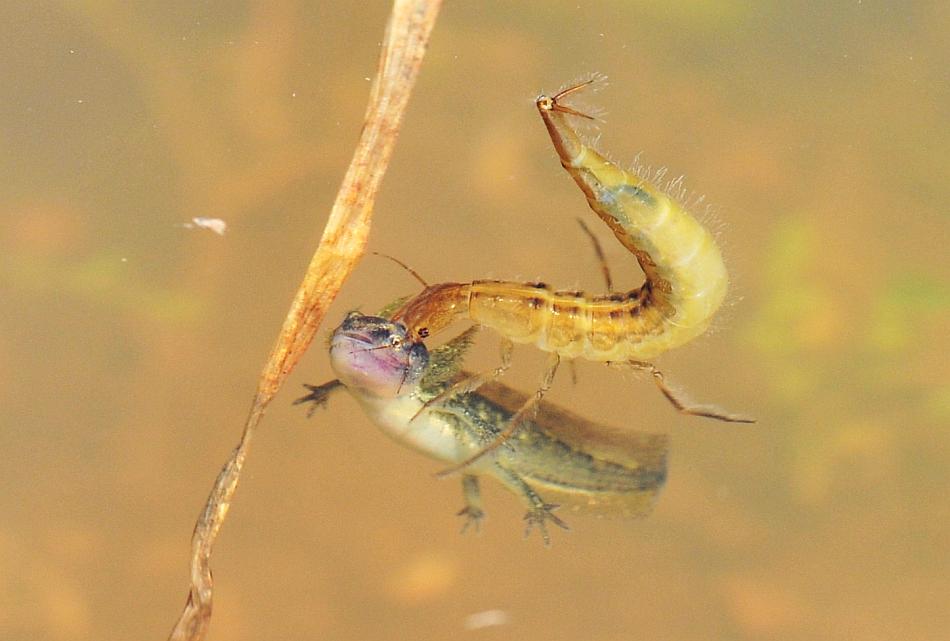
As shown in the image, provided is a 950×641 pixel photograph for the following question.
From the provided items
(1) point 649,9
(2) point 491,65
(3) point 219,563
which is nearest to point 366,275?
(2) point 491,65

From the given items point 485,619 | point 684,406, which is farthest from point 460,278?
point 485,619

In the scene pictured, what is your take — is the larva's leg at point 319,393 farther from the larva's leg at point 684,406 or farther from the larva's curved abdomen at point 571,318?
the larva's leg at point 684,406

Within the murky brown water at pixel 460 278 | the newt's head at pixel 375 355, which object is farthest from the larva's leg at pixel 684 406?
the newt's head at pixel 375 355

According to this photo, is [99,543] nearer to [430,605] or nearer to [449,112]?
[430,605]

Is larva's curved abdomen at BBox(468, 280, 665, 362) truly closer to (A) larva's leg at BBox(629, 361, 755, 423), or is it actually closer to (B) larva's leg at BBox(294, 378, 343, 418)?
(A) larva's leg at BBox(629, 361, 755, 423)

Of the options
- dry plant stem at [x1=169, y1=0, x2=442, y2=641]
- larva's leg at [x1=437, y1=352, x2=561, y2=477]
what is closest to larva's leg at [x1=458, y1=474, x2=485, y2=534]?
larva's leg at [x1=437, y1=352, x2=561, y2=477]

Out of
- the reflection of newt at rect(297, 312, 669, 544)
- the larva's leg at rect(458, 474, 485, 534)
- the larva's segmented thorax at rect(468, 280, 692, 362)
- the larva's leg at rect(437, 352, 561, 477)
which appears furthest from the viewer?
the larva's leg at rect(458, 474, 485, 534)
